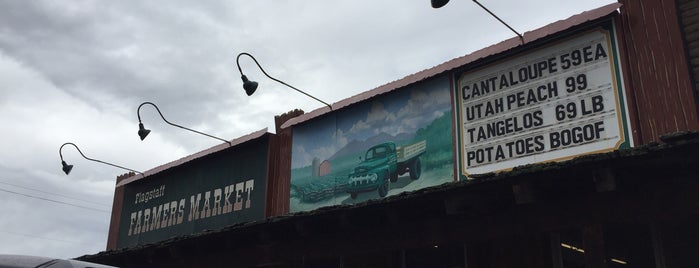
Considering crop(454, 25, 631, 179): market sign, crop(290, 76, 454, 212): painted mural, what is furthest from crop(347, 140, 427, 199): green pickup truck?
crop(454, 25, 631, 179): market sign

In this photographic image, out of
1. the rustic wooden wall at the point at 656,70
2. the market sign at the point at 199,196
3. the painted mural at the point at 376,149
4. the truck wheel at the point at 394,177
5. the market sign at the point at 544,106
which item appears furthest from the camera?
the market sign at the point at 199,196

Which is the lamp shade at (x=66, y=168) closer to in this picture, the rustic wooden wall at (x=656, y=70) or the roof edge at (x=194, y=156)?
the roof edge at (x=194, y=156)

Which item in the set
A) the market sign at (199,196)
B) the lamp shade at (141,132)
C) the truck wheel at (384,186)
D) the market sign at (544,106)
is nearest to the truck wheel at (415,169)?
the truck wheel at (384,186)

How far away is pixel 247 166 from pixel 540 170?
10.7 meters

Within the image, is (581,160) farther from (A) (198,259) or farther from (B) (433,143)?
(A) (198,259)

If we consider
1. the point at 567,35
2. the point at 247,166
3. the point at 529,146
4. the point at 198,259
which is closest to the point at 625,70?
the point at 567,35

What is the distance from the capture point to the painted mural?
38.0 feet

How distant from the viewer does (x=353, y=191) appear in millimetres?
12938

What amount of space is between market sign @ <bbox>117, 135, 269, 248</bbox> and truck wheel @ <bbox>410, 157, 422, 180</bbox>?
4612 mm

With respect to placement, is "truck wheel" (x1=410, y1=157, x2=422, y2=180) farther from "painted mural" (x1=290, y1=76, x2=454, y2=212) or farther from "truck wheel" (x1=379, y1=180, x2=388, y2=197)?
"truck wheel" (x1=379, y1=180, x2=388, y2=197)

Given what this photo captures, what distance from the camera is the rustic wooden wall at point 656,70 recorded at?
866 cm

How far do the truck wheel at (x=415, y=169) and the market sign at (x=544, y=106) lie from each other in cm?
98

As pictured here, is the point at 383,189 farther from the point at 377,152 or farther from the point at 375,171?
the point at 377,152

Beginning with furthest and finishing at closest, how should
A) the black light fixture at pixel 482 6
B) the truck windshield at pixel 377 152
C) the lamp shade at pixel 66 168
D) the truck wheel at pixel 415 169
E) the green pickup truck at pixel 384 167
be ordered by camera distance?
the lamp shade at pixel 66 168 < the truck windshield at pixel 377 152 < the green pickup truck at pixel 384 167 < the truck wheel at pixel 415 169 < the black light fixture at pixel 482 6
